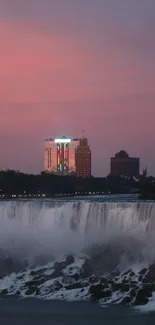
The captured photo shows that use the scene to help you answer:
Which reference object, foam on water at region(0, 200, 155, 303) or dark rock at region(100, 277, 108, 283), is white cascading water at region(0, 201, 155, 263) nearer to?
foam on water at region(0, 200, 155, 303)

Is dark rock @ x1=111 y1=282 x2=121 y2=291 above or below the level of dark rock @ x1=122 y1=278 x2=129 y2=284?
below

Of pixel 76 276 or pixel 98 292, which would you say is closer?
pixel 98 292

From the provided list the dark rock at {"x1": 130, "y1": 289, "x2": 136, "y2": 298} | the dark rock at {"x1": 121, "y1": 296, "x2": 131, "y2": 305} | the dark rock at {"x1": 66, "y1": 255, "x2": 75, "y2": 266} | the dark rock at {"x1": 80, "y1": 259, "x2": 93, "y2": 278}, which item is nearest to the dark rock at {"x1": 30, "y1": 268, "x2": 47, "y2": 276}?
the dark rock at {"x1": 66, "y1": 255, "x2": 75, "y2": 266}

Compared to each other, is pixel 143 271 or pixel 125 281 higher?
pixel 143 271

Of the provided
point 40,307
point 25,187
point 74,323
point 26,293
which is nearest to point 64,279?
point 26,293

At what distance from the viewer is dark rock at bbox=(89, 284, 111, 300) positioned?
43.0m

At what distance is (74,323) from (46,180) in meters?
55.8

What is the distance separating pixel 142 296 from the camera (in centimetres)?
4197

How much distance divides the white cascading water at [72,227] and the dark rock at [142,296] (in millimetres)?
4959

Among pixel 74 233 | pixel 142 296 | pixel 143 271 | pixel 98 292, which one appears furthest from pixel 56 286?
pixel 74 233

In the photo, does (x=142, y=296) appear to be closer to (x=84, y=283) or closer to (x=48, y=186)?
(x=84, y=283)

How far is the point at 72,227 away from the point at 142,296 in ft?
39.1

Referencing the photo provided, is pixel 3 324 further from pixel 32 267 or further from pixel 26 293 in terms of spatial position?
pixel 32 267

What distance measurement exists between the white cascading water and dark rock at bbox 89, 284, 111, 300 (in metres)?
4.06
